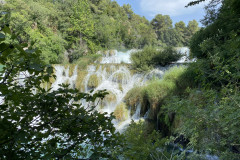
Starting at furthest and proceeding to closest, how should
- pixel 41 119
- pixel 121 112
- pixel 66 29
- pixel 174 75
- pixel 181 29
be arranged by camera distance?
1. pixel 181 29
2. pixel 66 29
3. pixel 121 112
4. pixel 174 75
5. pixel 41 119

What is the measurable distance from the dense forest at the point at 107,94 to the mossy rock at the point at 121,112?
102 mm

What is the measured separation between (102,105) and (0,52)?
24.1 feet

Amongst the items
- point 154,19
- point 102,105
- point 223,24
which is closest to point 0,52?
point 223,24

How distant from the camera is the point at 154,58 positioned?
9.54m

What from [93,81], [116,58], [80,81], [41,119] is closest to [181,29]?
[116,58]

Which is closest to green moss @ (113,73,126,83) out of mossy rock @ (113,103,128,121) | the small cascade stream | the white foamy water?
the small cascade stream

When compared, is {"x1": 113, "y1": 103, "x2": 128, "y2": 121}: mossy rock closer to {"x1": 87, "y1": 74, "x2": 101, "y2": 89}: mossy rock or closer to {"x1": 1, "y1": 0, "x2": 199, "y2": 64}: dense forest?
{"x1": 87, "y1": 74, "x2": 101, "y2": 89}: mossy rock

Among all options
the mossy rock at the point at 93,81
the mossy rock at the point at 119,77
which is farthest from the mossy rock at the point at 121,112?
the mossy rock at the point at 93,81

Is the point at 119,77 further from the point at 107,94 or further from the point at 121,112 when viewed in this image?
the point at 107,94

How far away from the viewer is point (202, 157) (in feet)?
7.16

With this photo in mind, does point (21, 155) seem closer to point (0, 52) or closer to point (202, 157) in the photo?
point (0, 52)

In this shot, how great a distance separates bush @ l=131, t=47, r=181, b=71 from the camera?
9.34 metres

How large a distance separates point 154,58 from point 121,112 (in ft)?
13.7

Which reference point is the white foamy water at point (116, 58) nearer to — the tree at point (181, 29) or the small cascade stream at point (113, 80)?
the small cascade stream at point (113, 80)
